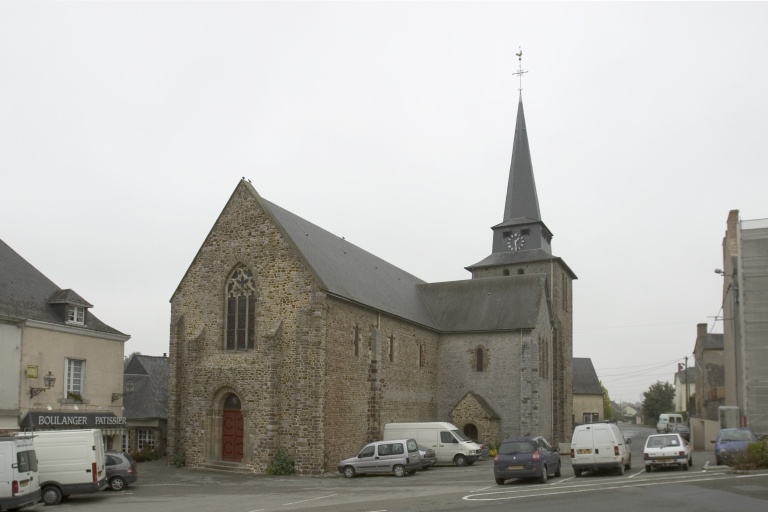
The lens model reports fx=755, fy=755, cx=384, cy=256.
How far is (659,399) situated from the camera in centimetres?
9894

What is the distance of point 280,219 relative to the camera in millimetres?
31875

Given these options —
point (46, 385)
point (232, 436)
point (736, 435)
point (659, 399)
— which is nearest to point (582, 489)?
point (736, 435)

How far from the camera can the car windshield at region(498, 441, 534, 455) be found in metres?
22.8

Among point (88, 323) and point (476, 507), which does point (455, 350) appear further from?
point (476, 507)

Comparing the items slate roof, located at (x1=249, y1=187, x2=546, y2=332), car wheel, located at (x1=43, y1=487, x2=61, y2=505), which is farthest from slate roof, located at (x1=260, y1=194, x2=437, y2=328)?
car wheel, located at (x1=43, y1=487, x2=61, y2=505)

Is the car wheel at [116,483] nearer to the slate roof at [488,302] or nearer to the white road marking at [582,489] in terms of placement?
the white road marking at [582,489]

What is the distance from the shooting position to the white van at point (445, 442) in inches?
1272

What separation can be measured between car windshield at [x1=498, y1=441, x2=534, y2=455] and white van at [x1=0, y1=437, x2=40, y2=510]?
13.0 m

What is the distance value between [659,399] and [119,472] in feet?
289

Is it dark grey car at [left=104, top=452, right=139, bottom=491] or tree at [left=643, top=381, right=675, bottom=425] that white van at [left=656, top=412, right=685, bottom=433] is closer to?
tree at [left=643, top=381, right=675, bottom=425]

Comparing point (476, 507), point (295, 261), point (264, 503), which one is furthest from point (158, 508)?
point (295, 261)

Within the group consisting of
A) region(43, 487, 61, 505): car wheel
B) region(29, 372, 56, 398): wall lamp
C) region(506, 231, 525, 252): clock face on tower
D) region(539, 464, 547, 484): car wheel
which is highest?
region(506, 231, 525, 252): clock face on tower

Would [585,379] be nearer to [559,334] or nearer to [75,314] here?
[559,334]

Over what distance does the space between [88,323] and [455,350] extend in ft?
65.6
